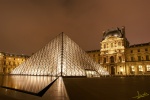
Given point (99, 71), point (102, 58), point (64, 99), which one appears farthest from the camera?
point (102, 58)

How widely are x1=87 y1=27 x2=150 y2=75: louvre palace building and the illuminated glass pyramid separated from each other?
Result: 24.2 m

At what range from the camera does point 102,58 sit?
49406 millimetres

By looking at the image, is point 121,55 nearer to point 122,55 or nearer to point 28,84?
point 122,55

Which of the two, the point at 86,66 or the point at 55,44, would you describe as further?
the point at 55,44

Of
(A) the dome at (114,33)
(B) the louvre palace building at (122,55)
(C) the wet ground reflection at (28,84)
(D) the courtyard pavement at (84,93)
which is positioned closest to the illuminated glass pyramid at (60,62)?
(C) the wet ground reflection at (28,84)

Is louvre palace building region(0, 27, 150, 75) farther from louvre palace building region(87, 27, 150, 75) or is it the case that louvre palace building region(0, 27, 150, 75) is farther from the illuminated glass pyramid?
the illuminated glass pyramid

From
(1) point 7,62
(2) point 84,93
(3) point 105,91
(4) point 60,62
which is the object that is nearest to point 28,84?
(2) point 84,93

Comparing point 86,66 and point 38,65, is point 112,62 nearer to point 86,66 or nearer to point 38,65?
point 86,66

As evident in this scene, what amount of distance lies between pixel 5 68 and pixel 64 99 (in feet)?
200

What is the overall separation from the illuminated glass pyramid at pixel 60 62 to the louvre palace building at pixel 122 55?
2423 cm

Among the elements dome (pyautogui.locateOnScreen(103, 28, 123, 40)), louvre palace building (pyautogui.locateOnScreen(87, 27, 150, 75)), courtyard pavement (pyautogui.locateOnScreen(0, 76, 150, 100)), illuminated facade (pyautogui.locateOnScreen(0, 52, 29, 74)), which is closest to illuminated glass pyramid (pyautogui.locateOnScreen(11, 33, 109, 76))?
courtyard pavement (pyautogui.locateOnScreen(0, 76, 150, 100))

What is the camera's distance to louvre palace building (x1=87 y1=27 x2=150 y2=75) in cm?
4209

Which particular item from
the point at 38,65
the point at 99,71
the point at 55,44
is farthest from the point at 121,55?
the point at 38,65

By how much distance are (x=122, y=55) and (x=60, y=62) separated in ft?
102
